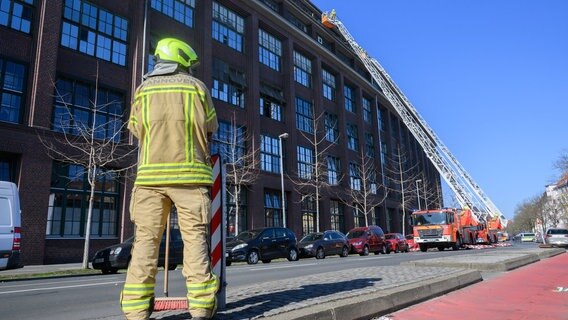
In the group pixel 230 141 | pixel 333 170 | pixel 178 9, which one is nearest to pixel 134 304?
pixel 230 141

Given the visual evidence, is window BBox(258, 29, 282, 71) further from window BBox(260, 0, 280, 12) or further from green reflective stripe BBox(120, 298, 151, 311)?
green reflective stripe BBox(120, 298, 151, 311)

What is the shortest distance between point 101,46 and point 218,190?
878 inches

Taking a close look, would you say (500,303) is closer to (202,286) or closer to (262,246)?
(202,286)

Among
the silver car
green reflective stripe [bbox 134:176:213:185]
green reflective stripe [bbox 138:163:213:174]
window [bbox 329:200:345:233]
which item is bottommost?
the silver car

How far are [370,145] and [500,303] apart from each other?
162 feet

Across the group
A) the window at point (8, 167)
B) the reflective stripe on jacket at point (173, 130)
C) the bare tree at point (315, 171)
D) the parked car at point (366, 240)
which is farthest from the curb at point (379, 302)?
the bare tree at point (315, 171)

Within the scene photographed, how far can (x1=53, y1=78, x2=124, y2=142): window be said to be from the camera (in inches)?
830

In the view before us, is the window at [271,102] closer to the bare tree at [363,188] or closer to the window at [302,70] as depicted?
the window at [302,70]

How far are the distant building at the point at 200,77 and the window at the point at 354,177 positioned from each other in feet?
→ 0.56

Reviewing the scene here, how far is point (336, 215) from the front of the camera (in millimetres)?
43500

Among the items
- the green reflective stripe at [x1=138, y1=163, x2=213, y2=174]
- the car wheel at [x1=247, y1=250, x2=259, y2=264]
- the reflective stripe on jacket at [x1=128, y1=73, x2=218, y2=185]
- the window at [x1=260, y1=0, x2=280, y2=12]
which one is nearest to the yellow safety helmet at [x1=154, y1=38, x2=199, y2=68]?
the reflective stripe on jacket at [x1=128, y1=73, x2=218, y2=185]

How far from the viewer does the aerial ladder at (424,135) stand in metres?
45.1

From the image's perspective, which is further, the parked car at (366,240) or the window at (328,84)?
the window at (328,84)

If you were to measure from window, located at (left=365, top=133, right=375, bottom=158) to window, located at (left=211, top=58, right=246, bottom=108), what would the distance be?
23531mm
